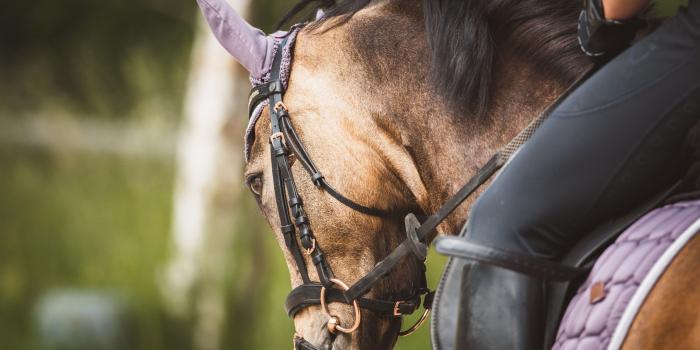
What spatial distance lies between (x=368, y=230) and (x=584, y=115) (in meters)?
0.73

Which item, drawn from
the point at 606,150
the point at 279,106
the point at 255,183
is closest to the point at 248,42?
the point at 279,106

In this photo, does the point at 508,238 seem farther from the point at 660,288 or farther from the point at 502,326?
the point at 660,288

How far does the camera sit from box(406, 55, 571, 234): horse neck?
213 centimetres

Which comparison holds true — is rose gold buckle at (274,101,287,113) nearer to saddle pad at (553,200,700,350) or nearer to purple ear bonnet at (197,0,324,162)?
purple ear bonnet at (197,0,324,162)

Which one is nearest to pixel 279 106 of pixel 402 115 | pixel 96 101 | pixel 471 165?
pixel 402 115

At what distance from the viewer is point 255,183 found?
2.41 m

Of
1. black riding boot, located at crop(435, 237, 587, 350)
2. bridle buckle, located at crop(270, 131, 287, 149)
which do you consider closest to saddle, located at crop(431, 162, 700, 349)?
black riding boot, located at crop(435, 237, 587, 350)

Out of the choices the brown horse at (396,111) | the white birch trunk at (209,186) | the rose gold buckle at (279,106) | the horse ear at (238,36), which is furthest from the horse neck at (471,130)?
the white birch trunk at (209,186)

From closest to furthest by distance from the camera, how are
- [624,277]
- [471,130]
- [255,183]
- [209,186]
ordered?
1. [624,277]
2. [471,130]
3. [255,183]
4. [209,186]

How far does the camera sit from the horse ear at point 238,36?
226 centimetres

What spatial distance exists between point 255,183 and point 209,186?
3623 millimetres

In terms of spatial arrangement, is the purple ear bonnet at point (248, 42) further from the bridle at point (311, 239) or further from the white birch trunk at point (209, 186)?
the white birch trunk at point (209, 186)

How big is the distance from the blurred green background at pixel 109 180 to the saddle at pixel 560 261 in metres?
4.21

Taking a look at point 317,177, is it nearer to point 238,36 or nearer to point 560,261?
point 238,36
